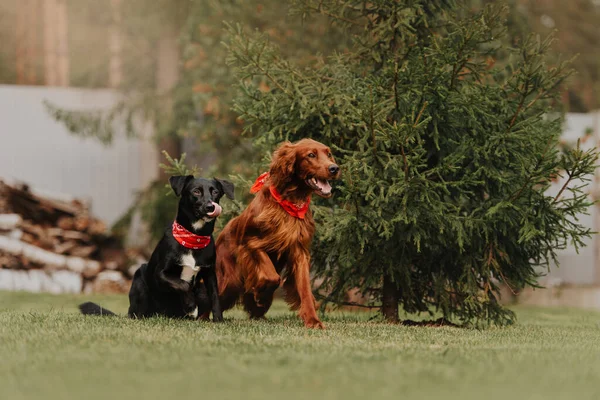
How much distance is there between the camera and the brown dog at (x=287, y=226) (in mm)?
6734

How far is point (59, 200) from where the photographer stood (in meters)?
15.8

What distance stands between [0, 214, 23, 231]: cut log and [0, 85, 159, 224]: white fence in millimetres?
875

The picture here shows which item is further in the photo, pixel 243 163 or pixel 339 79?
pixel 243 163

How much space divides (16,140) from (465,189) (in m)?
10.9

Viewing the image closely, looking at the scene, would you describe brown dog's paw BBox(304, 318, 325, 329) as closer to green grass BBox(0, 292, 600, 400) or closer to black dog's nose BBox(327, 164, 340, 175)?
green grass BBox(0, 292, 600, 400)

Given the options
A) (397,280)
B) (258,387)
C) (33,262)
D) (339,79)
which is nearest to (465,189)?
(397,280)

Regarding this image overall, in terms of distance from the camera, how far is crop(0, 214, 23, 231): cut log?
48.9 ft

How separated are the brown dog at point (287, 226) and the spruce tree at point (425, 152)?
1.33 feet

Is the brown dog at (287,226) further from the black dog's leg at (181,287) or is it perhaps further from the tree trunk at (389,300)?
the tree trunk at (389,300)

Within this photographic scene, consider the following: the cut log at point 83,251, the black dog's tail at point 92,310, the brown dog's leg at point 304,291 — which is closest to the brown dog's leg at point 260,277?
the brown dog's leg at point 304,291

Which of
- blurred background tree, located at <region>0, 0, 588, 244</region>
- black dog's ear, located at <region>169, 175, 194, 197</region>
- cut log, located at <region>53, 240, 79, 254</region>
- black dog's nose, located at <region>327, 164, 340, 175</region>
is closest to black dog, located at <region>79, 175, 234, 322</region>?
black dog's ear, located at <region>169, 175, 194, 197</region>

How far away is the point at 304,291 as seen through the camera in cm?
682

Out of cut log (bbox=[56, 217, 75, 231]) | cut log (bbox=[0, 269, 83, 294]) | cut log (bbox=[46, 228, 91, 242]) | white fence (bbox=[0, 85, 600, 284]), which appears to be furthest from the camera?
white fence (bbox=[0, 85, 600, 284])

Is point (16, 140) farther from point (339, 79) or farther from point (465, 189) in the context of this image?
point (465, 189)
